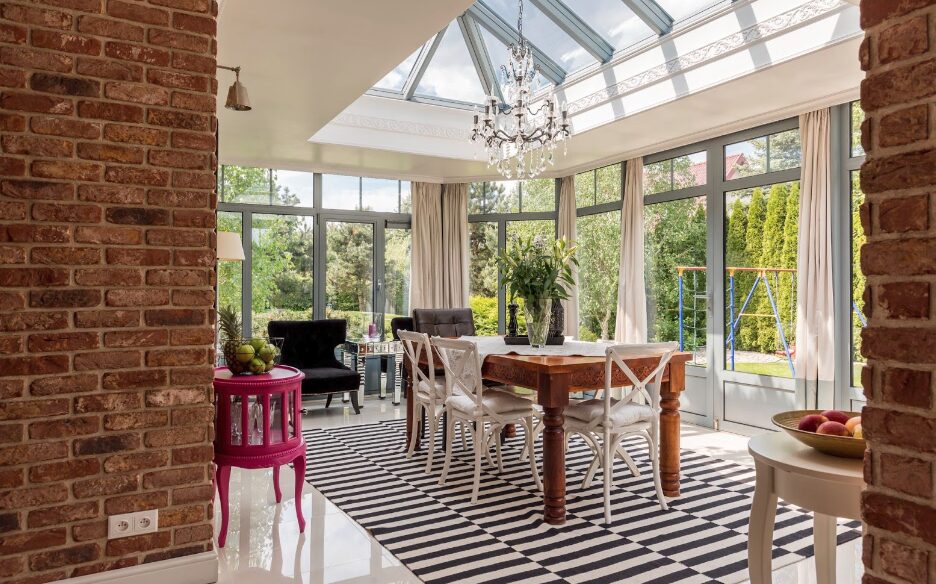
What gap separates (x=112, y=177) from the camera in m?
2.20

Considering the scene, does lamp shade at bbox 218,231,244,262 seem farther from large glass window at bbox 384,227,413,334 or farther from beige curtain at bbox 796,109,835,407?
beige curtain at bbox 796,109,835,407

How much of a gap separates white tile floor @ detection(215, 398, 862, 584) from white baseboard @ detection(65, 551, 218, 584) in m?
0.25

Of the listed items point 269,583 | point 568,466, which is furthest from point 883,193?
point 568,466

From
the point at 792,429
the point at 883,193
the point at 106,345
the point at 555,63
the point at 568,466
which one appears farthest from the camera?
the point at 555,63

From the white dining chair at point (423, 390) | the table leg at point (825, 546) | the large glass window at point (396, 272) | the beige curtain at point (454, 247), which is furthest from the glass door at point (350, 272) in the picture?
the table leg at point (825, 546)

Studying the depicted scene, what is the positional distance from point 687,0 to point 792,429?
380 centimetres

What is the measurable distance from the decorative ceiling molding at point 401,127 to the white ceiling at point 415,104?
1cm

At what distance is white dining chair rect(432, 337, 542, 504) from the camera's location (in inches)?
144

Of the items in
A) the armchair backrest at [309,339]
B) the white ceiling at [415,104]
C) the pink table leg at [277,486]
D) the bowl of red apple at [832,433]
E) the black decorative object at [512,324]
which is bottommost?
the pink table leg at [277,486]

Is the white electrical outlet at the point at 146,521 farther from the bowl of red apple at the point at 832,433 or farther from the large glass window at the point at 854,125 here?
the large glass window at the point at 854,125

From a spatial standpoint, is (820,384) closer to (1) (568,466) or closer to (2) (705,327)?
(2) (705,327)

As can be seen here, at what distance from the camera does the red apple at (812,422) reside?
1.61 metres

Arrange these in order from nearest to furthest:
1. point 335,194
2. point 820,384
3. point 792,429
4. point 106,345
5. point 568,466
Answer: point 792,429
point 106,345
point 568,466
point 820,384
point 335,194

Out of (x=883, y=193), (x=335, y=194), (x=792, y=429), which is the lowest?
(x=792, y=429)
